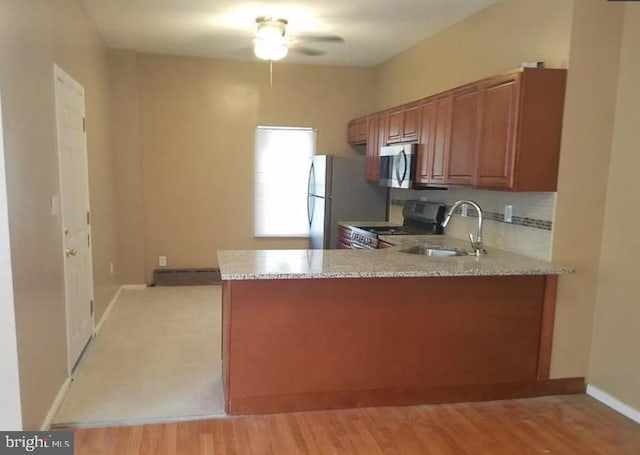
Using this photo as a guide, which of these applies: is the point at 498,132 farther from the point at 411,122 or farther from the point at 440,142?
the point at 411,122

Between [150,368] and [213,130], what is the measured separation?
3.13 m

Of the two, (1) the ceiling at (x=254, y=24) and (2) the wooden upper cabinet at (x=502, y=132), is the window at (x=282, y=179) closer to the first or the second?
(1) the ceiling at (x=254, y=24)

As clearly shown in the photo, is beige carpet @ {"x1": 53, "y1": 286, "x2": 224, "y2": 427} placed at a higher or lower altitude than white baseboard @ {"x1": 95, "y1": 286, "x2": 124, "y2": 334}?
lower

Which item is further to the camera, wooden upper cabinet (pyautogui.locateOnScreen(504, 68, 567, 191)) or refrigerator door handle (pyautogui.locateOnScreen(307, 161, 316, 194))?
refrigerator door handle (pyautogui.locateOnScreen(307, 161, 316, 194))

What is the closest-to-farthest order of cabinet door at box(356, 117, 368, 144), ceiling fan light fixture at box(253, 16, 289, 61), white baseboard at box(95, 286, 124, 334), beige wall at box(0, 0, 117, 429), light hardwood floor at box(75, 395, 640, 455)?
beige wall at box(0, 0, 117, 429) < light hardwood floor at box(75, 395, 640, 455) < ceiling fan light fixture at box(253, 16, 289, 61) < white baseboard at box(95, 286, 124, 334) < cabinet door at box(356, 117, 368, 144)

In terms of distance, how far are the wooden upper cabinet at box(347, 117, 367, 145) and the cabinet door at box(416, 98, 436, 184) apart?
1.47 meters

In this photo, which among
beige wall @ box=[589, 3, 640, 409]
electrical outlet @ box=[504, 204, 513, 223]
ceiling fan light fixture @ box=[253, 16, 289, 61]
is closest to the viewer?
beige wall @ box=[589, 3, 640, 409]

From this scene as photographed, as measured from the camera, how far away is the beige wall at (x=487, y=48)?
3.01 metres

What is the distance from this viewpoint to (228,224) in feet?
19.3

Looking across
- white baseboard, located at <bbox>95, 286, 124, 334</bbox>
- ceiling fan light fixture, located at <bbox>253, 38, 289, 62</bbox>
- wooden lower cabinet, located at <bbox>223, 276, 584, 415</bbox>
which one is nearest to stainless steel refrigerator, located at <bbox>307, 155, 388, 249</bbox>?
ceiling fan light fixture, located at <bbox>253, 38, 289, 62</bbox>

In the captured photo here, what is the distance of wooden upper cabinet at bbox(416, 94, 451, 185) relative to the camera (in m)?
3.67

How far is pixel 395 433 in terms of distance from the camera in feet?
8.87

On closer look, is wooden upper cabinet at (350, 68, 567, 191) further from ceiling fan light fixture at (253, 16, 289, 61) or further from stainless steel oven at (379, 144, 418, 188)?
ceiling fan light fixture at (253, 16, 289, 61)

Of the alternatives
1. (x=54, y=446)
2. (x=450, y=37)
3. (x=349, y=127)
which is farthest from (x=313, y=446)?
(x=349, y=127)
